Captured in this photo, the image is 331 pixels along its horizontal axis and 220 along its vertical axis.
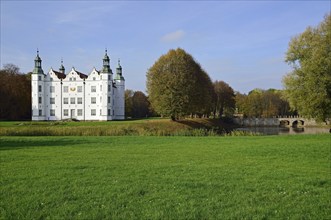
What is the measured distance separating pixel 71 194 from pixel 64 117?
67593 mm

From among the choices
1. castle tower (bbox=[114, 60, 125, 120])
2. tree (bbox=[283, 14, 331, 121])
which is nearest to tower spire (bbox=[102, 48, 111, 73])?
castle tower (bbox=[114, 60, 125, 120])

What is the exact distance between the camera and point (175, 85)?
5409cm

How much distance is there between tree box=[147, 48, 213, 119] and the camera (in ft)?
176

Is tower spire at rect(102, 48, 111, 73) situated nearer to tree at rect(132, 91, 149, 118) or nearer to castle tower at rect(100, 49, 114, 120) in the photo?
castle tower at rect(100, 49, 114, 120)

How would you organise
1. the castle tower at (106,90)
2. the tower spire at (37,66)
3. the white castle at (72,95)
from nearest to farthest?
the castle tower at (106,90)
the white castle at (72,95)
the tower spire at (37,66)

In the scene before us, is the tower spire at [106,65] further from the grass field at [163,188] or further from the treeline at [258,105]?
the grass field at [163,188]

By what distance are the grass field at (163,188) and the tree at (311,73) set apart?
17682mm

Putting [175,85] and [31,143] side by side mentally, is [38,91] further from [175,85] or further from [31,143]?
[31,143]

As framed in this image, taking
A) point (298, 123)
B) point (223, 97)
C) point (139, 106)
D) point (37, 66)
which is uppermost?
point (37, 66)

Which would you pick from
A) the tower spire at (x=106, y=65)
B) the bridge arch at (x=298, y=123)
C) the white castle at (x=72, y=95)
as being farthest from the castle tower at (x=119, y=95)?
the bridge arch at (x=298, y=123)

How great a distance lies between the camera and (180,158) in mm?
14508

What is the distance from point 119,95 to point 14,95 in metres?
23.1

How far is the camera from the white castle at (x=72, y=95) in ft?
237

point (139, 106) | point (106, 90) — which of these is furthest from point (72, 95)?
point (139, 106)
